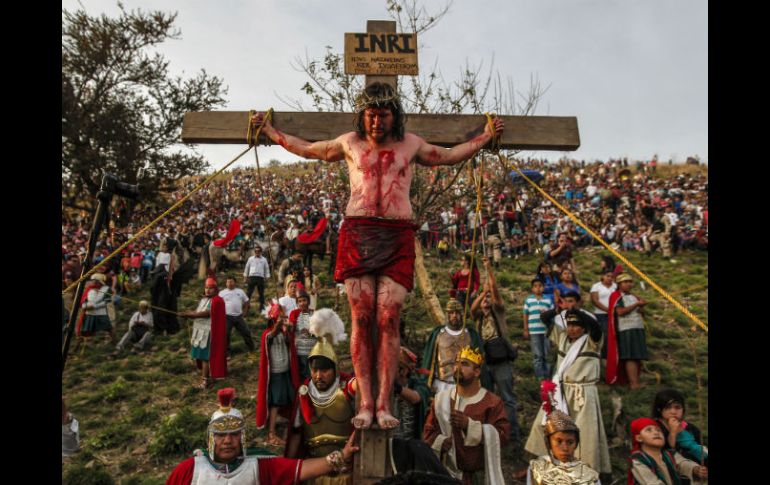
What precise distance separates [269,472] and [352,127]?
264cm

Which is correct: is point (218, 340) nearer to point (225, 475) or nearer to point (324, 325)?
point (324, 325)

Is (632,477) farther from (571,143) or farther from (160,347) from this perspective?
(160,347)

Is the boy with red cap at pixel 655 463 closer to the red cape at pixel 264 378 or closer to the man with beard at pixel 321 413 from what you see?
the man with beard at pixel 321 413

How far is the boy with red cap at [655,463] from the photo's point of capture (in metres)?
4.69

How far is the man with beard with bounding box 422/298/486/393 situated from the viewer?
6.68 m

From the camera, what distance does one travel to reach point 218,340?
9102 millimetres

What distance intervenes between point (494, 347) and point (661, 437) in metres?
2.68

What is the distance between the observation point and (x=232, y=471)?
4.09 meters

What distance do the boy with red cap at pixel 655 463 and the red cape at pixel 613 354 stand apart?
3.74 m

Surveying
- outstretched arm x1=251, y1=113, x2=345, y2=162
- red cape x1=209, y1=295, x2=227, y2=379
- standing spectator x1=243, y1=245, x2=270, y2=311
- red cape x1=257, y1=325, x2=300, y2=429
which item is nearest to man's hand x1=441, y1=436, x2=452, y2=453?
outstretched arm x1=251, y1=113, x2=345, y2=162

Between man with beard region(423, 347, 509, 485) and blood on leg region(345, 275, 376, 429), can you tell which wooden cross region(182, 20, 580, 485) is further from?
man with beard region(423, 347, 509, 485)

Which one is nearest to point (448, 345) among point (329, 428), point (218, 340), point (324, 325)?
point (324, 325)

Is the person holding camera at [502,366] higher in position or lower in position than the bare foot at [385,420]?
lower

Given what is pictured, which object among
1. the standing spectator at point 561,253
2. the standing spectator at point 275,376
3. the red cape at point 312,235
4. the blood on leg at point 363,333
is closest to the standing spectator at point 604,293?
the standing spectator at point 561,253
